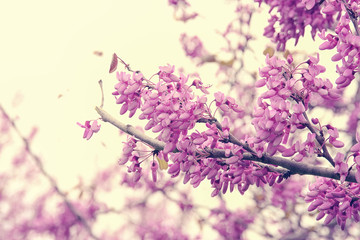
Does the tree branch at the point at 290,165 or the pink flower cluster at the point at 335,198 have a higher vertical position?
the tree branch at the point at 290,165

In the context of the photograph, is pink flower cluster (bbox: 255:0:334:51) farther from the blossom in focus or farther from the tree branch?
the blossom in focus

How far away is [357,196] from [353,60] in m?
0.57

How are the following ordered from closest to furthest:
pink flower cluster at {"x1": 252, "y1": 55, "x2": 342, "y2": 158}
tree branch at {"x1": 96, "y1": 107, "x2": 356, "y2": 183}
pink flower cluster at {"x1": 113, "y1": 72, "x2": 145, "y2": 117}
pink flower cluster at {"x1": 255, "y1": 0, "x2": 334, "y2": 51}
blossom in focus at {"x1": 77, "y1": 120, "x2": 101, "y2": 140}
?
pink flower cluster at {"x1": 252, "y1": 55, "x2": 342, "y2": 158} → tree branch at {"x1": 96, "y1": 107, "x2": 356, "y2": 183} → pink flower cluster at {"x1": 113, "y1": 72, "x2": 145, "y2": 117} → blossom in focus at {"x1": 77, "y1": 120, "x2": 101, "y2": 140} → pink flower cluster at {"x1": 255, "y1": 0, "x2": 334, "y2": 51}

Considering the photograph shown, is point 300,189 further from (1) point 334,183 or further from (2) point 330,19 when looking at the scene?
(1) point 334,183

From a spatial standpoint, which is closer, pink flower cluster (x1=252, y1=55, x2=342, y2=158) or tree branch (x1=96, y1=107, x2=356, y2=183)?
pink flower cluster (x1=252, y1=55, x2=342, y2=158)

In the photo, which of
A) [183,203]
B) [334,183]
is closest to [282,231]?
[183,203]

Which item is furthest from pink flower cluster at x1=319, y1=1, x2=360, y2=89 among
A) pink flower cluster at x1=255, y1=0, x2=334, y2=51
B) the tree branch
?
pink flower cluster at x1=255, y1=0, x2=334, y2=51

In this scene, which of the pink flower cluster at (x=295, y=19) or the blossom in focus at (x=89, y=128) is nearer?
the blossom in focus at (x=89, y=128)

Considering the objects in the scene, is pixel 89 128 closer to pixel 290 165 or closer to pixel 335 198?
pixel 290 165

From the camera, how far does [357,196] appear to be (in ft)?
5.37

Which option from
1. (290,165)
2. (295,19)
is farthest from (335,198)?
(295,19)

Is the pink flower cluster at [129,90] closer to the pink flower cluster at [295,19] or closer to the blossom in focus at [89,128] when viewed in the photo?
the blossom in focus at [89,128]

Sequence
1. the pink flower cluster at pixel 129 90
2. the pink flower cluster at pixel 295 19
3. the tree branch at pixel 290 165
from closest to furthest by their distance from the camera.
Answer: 1. the tree branch at pixel 290 165
2. the pink flower cluster at pixel 129 90
3. the pink flower cluster at pixel 295 19

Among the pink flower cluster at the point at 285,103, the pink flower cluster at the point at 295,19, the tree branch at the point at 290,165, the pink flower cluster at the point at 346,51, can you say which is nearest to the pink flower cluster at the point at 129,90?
the tree branch at the point at 290,165
